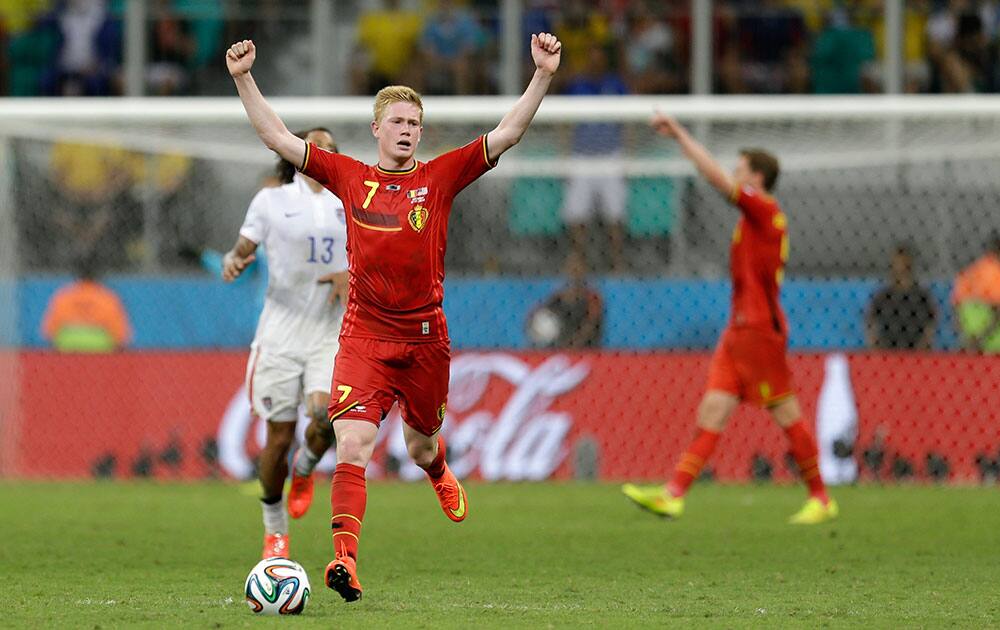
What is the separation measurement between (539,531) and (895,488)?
4.74 m

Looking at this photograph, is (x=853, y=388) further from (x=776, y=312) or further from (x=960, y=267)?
(x=776, y=312)

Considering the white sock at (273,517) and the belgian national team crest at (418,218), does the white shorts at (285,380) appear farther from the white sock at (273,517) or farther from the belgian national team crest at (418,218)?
the belgian national team crest at (418,218)

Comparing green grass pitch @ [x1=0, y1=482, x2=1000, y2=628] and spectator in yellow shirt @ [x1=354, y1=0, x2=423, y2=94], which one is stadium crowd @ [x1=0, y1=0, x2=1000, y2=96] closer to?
spectator in yellow shirt @ [x1=354, y1=0, x2=423, y2=94]

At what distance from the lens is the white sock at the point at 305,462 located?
948 centimetres

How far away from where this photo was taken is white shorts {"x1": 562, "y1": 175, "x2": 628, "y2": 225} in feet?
56.3

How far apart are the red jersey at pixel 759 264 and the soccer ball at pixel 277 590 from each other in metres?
5.41

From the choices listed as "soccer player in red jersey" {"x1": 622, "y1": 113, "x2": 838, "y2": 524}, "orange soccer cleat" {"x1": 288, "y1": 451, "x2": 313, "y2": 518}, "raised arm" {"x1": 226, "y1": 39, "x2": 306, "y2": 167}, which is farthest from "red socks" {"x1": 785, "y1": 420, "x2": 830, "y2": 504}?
"raised arm" {"x1": 226, "y1": 39, "x2": 306, "y2": 167}

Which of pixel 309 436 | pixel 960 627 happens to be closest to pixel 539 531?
pixel 309 436

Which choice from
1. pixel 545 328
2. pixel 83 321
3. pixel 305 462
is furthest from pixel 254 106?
pixel 83 321

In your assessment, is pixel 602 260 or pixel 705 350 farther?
pixel 602 260

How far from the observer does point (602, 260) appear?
16.8 metres

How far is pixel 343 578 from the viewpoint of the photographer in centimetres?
664

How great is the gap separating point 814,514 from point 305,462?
384 centimetres

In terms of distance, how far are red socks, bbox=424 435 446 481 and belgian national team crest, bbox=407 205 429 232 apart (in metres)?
1.20
